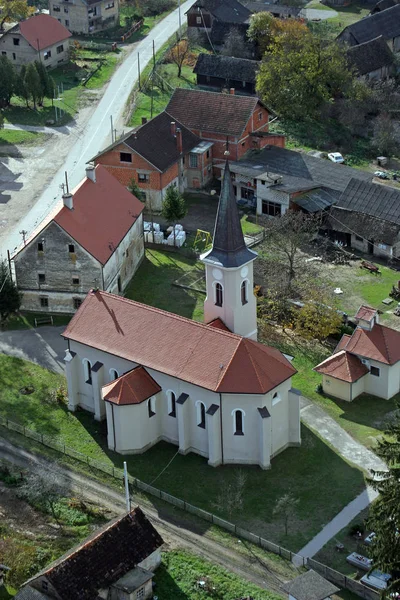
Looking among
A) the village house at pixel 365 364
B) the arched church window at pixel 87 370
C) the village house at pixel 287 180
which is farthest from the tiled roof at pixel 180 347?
the village house at pixel 287 180

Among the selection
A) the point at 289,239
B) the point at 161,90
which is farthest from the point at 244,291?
the point at 161,90

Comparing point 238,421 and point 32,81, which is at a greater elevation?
point 32,81

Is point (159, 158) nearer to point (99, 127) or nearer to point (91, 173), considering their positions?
point (91, 173)

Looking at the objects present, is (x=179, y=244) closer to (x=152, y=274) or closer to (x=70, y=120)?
(x=152, y=274)

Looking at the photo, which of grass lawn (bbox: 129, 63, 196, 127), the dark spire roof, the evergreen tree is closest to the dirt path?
the dark spire roof

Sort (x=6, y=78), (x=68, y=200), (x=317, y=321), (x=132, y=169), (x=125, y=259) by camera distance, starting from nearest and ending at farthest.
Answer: (x=317, y=321), (x=68, y=200), (x=125, y=259), (x=132, y=169), (x=6, y=78)
